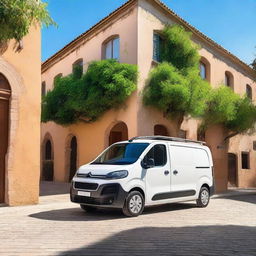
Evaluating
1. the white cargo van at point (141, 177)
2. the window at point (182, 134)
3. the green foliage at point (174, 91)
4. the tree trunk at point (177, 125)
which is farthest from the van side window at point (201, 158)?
the window at point (182, 134)

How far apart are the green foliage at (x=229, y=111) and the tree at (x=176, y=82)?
4.80 ft

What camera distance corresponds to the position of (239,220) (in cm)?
980

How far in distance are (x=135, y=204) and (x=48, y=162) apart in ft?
48.8

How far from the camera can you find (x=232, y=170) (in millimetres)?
24016

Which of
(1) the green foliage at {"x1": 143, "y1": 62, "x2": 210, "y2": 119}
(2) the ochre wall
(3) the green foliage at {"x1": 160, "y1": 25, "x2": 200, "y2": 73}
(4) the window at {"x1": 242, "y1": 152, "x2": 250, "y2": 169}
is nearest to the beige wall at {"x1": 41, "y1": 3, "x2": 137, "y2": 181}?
(2) the ochre wall

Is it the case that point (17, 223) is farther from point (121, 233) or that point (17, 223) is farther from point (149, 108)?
point (149, 108)

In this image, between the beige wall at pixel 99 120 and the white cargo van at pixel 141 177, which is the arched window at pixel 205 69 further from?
the white cargo van at pixel 141 177

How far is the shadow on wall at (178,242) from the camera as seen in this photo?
237 inches

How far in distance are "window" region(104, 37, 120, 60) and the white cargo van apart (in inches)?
316

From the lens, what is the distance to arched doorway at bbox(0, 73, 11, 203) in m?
11.5

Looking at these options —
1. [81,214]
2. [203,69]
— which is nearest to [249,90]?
[203,69]

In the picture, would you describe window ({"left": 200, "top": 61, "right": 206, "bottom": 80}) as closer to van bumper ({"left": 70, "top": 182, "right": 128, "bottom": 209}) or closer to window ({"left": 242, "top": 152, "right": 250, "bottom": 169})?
window ({"left": 242, "top": 152, "right": 250, "bottom": 169})

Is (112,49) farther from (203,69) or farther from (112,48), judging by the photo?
(203,69)

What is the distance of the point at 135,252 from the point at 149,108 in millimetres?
11821
